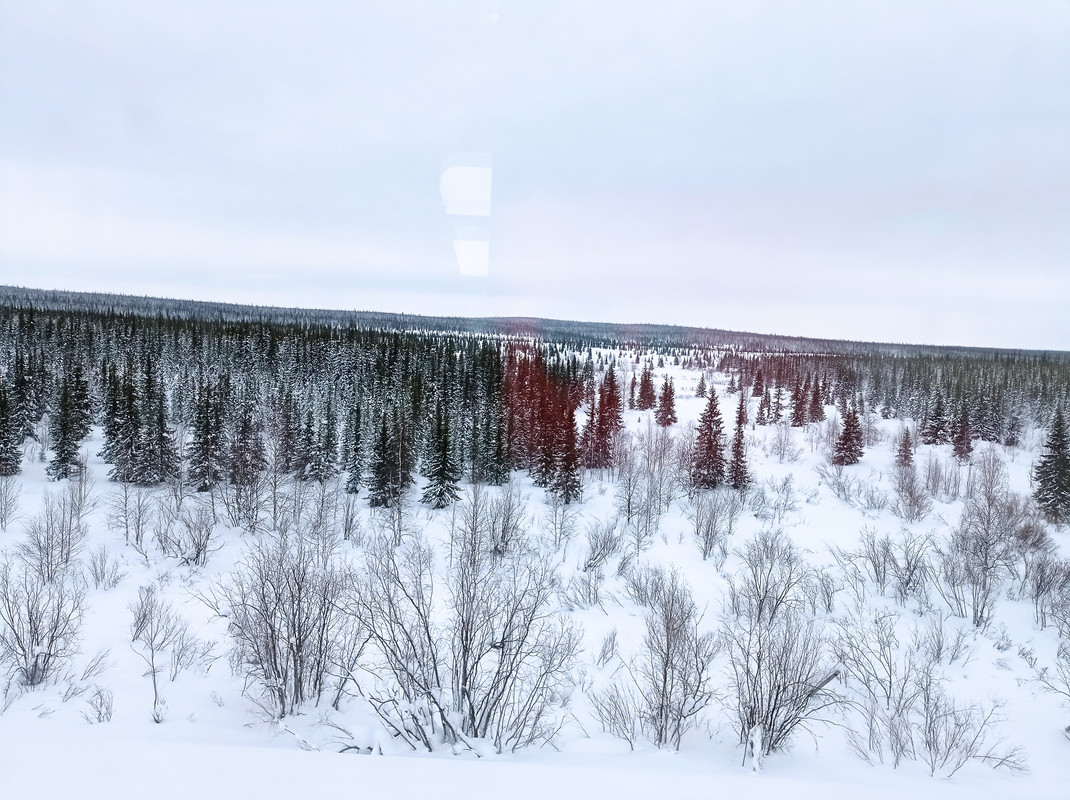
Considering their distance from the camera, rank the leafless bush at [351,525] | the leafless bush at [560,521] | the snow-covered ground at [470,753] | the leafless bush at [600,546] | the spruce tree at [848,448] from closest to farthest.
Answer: the snow-covered ground at [470,753] < the leafless bush at [600,546] < the leafless bush at [351,525] < the leafless bush at [560,521] < the spruce tree at [848,448]

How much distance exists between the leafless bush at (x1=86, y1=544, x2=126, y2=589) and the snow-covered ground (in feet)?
1.38

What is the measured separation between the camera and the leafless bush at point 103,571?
3061 centimetres

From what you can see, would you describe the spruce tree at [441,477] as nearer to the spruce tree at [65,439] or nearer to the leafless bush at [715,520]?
the leafless bush at [715,520]

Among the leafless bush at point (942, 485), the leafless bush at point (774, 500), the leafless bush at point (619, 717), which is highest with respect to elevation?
the leafless bush at point (942, 485)

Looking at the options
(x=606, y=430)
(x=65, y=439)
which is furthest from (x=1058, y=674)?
(x=65, y=439)

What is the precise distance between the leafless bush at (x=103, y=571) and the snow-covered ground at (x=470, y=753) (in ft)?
1.38

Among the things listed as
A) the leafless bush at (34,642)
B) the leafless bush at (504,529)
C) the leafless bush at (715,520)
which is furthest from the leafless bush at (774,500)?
the leafless bush at (34,642)

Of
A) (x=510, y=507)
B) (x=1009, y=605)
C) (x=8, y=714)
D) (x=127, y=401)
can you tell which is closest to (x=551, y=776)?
(x=8, y=714)

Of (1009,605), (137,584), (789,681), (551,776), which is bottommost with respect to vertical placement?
(137,584)

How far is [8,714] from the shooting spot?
17.4 metres

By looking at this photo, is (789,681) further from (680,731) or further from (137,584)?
(137,584)

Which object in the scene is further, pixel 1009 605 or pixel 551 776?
pixel 1009 605

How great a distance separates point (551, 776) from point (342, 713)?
1129 centimetres

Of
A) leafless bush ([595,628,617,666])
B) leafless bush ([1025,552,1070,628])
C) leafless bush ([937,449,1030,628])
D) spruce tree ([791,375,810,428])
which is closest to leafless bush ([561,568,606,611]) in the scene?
leafless bush ([595,628,617,666])
